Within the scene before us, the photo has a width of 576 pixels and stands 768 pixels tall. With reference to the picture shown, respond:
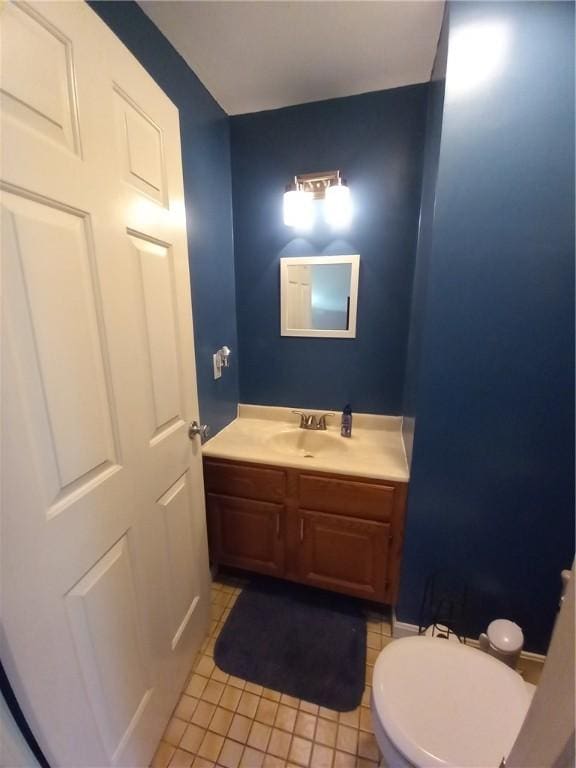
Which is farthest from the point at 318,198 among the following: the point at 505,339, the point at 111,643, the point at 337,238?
the point at 111,643

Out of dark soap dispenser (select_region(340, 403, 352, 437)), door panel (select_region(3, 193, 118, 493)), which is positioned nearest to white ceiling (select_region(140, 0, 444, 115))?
door panel (select_region(3, 193, 118, 493))

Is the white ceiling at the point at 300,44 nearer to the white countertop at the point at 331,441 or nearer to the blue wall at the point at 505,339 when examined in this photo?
the blue wall at the point at 505,339

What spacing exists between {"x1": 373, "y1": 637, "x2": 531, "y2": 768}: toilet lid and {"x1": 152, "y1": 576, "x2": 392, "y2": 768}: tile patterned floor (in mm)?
439

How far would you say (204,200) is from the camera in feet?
4.59

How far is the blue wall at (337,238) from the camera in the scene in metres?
1.43

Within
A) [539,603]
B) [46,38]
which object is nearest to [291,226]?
[46,38]

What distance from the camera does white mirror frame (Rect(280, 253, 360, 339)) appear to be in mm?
1573

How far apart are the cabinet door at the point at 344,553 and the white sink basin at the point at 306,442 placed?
0.37 metres

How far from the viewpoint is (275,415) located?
1.85m

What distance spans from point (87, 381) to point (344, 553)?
1.25m

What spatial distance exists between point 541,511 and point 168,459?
1.31 metres

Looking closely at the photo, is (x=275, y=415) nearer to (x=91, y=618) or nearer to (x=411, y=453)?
(x=411, y=453)

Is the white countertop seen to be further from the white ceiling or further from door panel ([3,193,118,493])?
the white ceiling

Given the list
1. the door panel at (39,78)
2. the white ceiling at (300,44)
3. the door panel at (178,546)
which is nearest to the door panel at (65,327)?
the door panel at (39,78)
